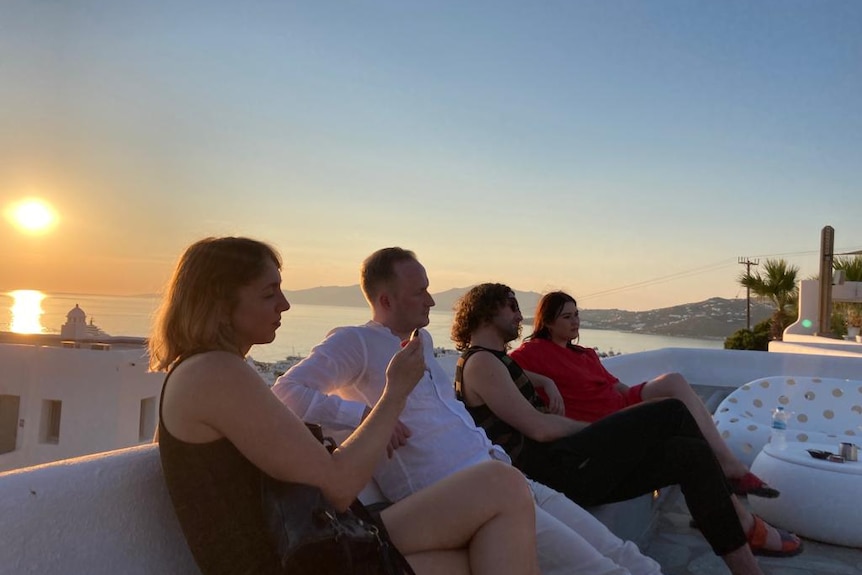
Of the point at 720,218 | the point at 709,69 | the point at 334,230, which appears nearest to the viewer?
the point at 709,69

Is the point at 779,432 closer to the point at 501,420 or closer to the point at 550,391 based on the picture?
the point at 550,391

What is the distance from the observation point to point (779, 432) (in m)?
3.75

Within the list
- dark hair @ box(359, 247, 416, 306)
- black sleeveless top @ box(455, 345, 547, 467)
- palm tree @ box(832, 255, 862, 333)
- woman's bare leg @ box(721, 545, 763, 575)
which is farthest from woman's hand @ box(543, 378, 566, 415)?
palm tree @ box(832, 255, 862, 333)

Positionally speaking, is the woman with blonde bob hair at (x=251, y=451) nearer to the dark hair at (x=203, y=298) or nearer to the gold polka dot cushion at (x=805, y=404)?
the dark hair at (x=203, y=298)

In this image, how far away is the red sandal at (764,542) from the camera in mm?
2574

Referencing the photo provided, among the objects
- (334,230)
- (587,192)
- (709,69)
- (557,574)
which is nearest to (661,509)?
(557,574)

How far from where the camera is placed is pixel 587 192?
1389 centimetres

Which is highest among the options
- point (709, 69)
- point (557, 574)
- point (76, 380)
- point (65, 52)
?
point (65, 52)

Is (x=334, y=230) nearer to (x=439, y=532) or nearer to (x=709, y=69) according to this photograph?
(x=709, y=69)

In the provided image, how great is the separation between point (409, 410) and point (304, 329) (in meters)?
28.4

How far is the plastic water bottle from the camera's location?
3.36 m

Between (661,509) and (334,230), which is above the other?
(334,230)

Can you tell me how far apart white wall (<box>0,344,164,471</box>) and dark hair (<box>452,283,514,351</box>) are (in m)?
19.7

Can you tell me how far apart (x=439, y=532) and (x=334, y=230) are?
105 feet
